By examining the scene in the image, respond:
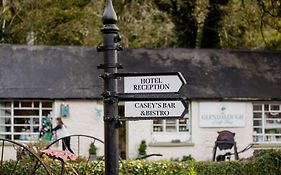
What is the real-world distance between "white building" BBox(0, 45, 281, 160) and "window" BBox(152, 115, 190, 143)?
35mm

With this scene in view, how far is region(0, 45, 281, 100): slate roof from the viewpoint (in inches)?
894

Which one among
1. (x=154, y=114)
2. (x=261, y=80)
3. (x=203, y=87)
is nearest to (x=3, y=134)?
(x=203, y=87)

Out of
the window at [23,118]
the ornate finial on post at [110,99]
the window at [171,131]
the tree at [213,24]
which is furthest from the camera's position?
the tree at [213,24]

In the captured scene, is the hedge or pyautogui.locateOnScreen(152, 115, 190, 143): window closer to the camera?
the hedge

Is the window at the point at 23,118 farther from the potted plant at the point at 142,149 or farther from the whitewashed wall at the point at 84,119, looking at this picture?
the potted plant at the point at 142,149

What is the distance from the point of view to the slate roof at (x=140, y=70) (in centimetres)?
2270

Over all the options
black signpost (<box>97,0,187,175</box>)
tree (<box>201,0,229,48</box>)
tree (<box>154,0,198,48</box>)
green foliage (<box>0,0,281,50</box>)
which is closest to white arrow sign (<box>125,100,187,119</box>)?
black signpost (<box>97,0,187,175</box>)

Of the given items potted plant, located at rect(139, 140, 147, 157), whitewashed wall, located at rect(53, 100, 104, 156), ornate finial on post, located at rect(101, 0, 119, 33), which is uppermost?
whitewashed wall, located at rect(53, 100, 104, 156)

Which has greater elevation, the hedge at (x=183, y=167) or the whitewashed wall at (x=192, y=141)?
the whitewashed wall at (x=192, y=141)

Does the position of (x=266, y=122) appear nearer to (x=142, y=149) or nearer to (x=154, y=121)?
(x=154, y=121)

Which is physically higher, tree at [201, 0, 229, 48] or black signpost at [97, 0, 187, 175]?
tree at [201, 0, 229, 48]

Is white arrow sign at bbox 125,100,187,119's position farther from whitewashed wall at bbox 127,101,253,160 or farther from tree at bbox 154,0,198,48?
tree at bbox 154,0,198,48

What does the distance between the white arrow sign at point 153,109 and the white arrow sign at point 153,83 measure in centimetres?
11

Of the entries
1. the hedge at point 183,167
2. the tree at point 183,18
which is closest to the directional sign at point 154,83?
the hedge at point 183,167
